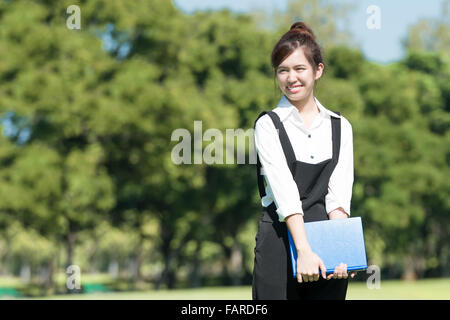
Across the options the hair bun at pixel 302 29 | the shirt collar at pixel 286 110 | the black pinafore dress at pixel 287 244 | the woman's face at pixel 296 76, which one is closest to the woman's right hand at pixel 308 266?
the black pinafore dress at pixel 287 244

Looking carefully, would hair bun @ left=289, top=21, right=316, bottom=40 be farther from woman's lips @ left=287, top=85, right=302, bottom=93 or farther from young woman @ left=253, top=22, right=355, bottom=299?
woman's lips @ left=287, top=85, right=302, bottom=93

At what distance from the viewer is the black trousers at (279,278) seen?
128 inches

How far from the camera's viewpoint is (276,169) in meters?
3.26

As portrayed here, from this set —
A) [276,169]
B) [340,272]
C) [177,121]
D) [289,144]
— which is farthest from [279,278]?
[177,121]

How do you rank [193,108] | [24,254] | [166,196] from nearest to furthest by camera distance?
[193,108]
[166,196]
[24,254]

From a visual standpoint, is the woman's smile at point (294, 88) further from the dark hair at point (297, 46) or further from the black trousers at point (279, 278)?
the black trousers at point (279, 278)

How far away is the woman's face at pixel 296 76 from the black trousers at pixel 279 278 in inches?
24.7

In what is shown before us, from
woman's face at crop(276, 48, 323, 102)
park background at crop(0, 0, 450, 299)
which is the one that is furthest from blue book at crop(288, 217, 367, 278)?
park background at crop(0, 0, 450, 299)

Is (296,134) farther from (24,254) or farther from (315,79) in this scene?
(24,254)

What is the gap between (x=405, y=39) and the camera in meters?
47.0

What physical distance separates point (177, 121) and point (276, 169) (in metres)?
24.0

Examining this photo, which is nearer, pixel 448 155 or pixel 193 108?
pixel 193 108
